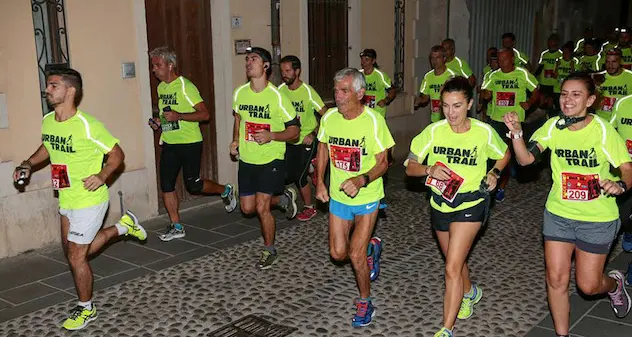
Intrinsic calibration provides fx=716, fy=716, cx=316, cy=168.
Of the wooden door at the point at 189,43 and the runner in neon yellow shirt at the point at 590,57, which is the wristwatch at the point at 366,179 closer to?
the wooden door at the point at 189,43

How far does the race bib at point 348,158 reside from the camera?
546cm

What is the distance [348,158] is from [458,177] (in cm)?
89

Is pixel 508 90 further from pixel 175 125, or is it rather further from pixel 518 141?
pixel 518 141

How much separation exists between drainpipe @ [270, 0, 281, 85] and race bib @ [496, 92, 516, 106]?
308cm

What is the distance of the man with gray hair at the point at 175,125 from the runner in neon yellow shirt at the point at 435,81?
3.72 metres

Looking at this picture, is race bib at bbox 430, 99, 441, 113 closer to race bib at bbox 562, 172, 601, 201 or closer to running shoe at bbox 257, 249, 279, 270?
running shoe at bbox 257, 249, 279, 270

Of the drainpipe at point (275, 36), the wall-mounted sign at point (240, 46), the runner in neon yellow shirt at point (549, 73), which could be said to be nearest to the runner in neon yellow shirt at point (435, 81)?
the drainpipe at point (275, 36)

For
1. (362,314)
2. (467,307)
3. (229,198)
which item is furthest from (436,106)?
(362,314)

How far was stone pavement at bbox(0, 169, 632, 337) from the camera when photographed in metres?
5.71

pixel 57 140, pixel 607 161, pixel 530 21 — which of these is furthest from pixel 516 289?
pixel 530 21

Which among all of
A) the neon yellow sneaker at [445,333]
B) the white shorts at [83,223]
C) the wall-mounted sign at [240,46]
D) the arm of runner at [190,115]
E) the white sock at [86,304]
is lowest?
the white sock at [86,304]

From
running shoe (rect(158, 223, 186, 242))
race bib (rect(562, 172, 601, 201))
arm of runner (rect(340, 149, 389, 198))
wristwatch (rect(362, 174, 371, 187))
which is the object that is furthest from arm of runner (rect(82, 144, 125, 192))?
race bib (rect(562, 172, 601, 201))

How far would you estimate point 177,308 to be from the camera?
6062 mm

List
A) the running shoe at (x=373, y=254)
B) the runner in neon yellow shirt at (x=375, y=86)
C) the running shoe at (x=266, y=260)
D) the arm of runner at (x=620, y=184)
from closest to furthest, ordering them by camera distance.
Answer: the arm of runner at (x=620, y=184)
the running shoe at (x=373, y=254)
the running shoe at (x=266, y=260)
the runner in neon yellow shirt at (x=375, y=86)
